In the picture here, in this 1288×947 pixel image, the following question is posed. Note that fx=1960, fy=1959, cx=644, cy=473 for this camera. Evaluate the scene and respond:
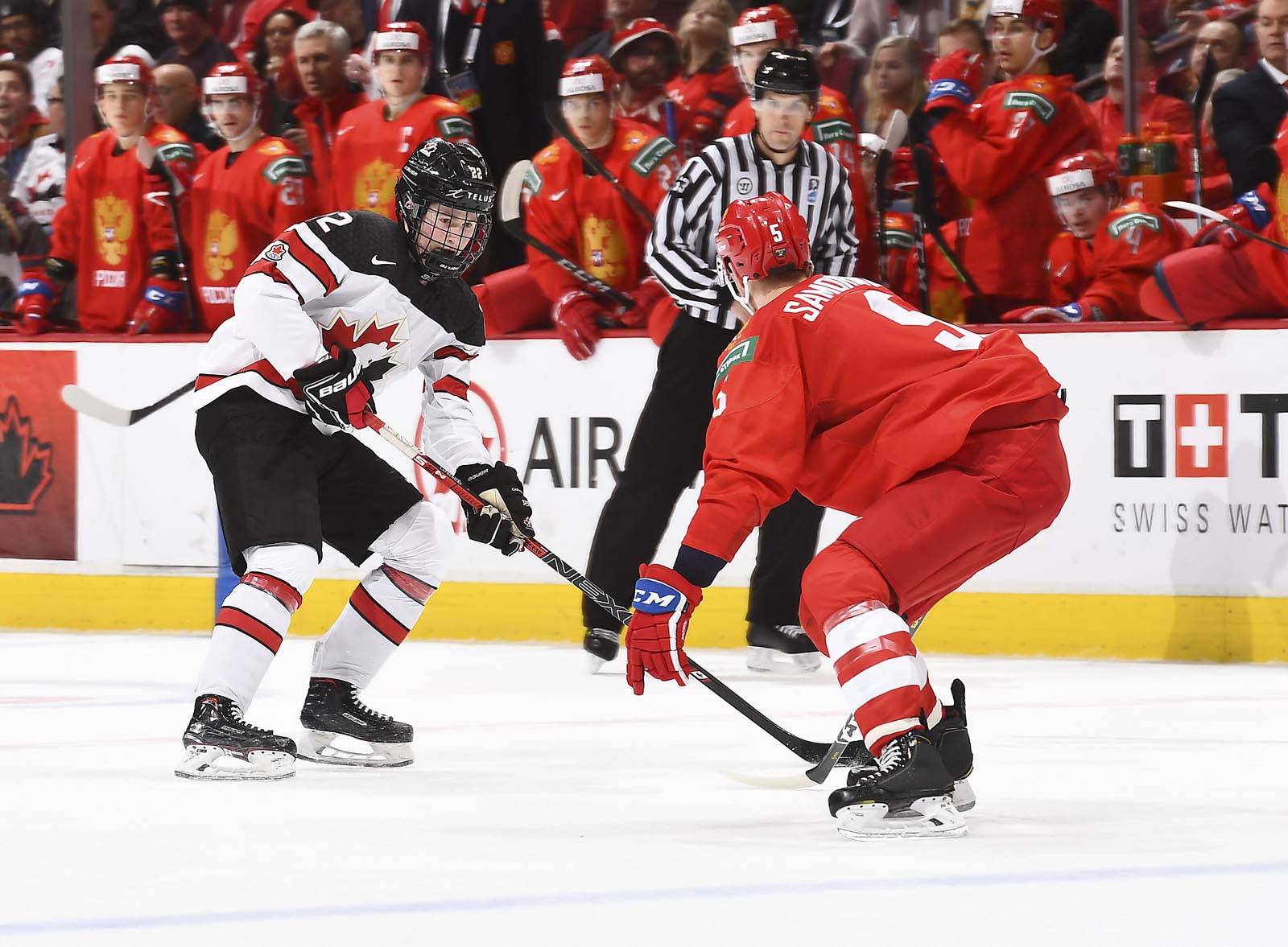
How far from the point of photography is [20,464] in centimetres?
664

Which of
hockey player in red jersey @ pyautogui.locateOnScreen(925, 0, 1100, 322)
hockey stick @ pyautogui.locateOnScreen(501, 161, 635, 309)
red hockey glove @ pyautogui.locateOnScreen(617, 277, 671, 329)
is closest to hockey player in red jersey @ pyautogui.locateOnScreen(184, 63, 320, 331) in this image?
hockey stick @ pyautogui.locateOnScreen(501, 161, 635, 309)

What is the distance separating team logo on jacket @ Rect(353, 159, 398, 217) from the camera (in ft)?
20.9

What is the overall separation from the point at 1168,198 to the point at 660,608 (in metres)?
3.38

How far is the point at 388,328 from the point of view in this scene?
3.84 metres

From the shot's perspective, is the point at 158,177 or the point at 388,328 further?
the point at 158,177

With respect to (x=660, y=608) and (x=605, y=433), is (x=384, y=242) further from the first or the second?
(x=605, y=433)

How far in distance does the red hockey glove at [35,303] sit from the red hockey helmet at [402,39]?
1.42 meters

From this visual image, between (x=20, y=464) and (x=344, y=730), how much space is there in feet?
10.5

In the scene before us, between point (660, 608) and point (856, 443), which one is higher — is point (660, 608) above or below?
below

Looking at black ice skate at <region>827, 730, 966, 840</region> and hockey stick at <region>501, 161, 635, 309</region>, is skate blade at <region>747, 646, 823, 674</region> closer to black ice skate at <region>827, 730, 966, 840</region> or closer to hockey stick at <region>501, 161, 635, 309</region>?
hockey stick at <region>501, 161, 635, 309</region>

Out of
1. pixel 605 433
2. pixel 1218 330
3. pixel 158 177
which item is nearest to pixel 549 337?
pixel 605 433

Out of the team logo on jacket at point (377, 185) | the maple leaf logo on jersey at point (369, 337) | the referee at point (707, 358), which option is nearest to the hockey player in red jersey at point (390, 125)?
the team logo on jacket at point (377, 185)

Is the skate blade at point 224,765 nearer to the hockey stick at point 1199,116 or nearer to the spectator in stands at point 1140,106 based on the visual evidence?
the hockey stick at point 1199,116

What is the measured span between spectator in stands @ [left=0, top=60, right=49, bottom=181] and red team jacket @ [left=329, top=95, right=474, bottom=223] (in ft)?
6.06
